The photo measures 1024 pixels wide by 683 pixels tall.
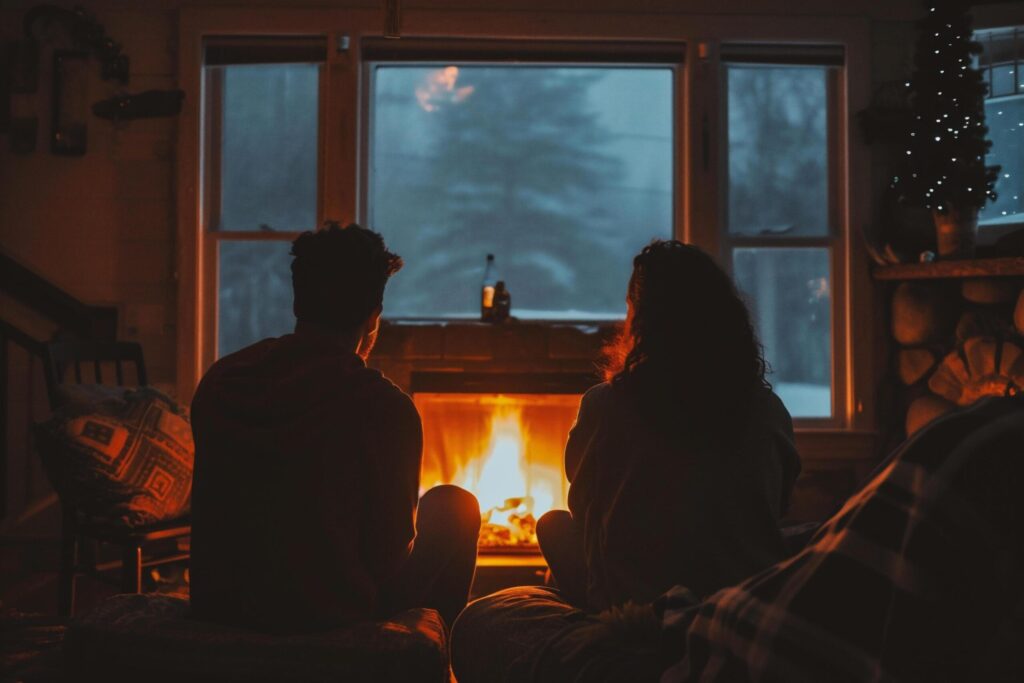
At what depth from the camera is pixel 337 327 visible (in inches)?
61.9

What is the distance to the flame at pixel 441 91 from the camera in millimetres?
3572

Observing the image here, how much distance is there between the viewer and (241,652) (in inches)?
57.0

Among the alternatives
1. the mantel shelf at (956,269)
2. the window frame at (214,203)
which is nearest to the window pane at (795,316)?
the mantel shelf at (956,269)

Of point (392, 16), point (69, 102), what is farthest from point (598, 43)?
point (69, 102)

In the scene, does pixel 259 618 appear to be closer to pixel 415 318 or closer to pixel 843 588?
pixel 843 588

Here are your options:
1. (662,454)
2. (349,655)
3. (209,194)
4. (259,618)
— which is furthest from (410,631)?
(209,194)

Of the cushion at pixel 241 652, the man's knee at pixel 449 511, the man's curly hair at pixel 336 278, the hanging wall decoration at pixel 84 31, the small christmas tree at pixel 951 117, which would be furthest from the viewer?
the hanging wall decoration at pixel 84 31

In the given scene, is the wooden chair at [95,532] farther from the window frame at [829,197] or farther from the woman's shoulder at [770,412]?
the window frame at [829,197]

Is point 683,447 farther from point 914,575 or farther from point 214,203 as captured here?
point 214,203

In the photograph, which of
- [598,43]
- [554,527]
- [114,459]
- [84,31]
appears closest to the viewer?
[554,527]

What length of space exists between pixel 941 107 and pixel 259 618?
2.82 metres

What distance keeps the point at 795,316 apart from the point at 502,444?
1.27m

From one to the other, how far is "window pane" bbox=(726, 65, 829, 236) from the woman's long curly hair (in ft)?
7.02

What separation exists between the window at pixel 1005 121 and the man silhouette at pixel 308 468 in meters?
2.84
